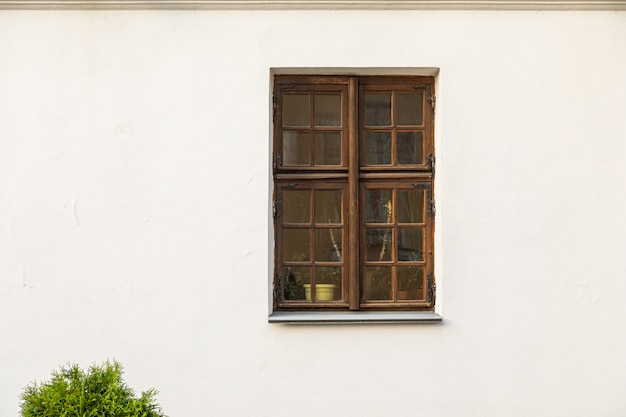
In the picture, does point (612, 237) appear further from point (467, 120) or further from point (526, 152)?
point (467, 120)

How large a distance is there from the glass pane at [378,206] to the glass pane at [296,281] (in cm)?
62

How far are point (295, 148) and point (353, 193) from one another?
1.84ft

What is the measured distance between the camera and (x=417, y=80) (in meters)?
6.10

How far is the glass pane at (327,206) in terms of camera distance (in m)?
6.12

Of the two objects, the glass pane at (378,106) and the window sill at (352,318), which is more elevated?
the glass pane at (378,106)

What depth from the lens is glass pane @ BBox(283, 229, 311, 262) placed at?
6.10 meters

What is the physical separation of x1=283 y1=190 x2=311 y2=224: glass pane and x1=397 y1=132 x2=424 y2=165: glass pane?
772mm

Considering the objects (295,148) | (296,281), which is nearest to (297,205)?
(295,148)

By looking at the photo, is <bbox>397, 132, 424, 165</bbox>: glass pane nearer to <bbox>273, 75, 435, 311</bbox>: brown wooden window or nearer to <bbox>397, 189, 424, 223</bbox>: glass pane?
<bbox>273, 75, 435, 311</bbox>: brown wooden window

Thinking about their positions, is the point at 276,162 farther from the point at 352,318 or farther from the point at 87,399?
the point at 87,399

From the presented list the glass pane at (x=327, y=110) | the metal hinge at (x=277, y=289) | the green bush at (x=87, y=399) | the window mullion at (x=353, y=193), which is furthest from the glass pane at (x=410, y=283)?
the green bush at (x=87, y=399)

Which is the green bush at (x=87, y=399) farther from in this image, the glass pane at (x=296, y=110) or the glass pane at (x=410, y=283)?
the glass pane at (x=296, y=110)

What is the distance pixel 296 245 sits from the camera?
6105 millimetres

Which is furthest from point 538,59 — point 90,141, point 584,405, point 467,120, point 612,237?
point 90,141
